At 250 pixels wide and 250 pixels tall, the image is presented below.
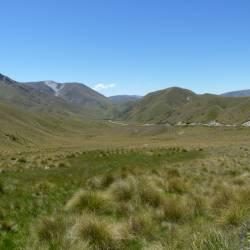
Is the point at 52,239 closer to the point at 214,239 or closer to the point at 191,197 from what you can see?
the point at 214,239

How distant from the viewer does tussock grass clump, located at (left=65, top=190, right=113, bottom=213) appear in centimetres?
1139

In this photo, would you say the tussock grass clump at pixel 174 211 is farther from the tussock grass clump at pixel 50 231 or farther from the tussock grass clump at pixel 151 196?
the tussock grass clump at pixel 50 231

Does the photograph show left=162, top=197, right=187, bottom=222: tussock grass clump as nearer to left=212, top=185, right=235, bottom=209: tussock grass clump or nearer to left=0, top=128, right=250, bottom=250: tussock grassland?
left=0, top=128, right=250, bottom=250: tussock grassland

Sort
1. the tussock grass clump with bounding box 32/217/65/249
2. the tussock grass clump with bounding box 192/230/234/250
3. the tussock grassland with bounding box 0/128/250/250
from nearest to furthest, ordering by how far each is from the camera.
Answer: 1. the tussock grass clump with bounding box 192/230/234/250
2. the tussock grassland with bounding box 0/128/250/250
3. the tussock grass clump with bounding box 32/217/65/249

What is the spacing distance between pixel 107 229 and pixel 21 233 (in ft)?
7.31

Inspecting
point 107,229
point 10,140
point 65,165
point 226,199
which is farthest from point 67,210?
point 10,140

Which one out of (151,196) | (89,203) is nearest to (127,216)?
(89,203)

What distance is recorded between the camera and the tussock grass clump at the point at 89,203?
1139cm

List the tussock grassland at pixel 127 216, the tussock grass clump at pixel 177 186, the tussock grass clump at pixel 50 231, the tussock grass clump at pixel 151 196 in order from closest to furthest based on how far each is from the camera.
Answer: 1. the tussock grassland at pixel 127 216
2. the tussock grass clump at pixel 50 231
3. the tussock grass clump at pixel 151 196
4. the tussock grass clump at pixel 177 186

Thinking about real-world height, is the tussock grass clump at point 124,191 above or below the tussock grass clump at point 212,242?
below

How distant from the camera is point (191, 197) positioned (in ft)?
39.5

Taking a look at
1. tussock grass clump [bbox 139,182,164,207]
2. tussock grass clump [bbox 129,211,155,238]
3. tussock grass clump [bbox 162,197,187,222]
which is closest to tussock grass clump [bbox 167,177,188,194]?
tussock grass clump [bbox 139,182,164,207]

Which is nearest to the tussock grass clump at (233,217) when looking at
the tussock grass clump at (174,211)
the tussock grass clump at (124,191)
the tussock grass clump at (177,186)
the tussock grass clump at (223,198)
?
the tussock grass clump at (174,211)

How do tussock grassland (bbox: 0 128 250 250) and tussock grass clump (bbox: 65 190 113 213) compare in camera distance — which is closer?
tussock grassland (bbox: 0 128 250 250)
